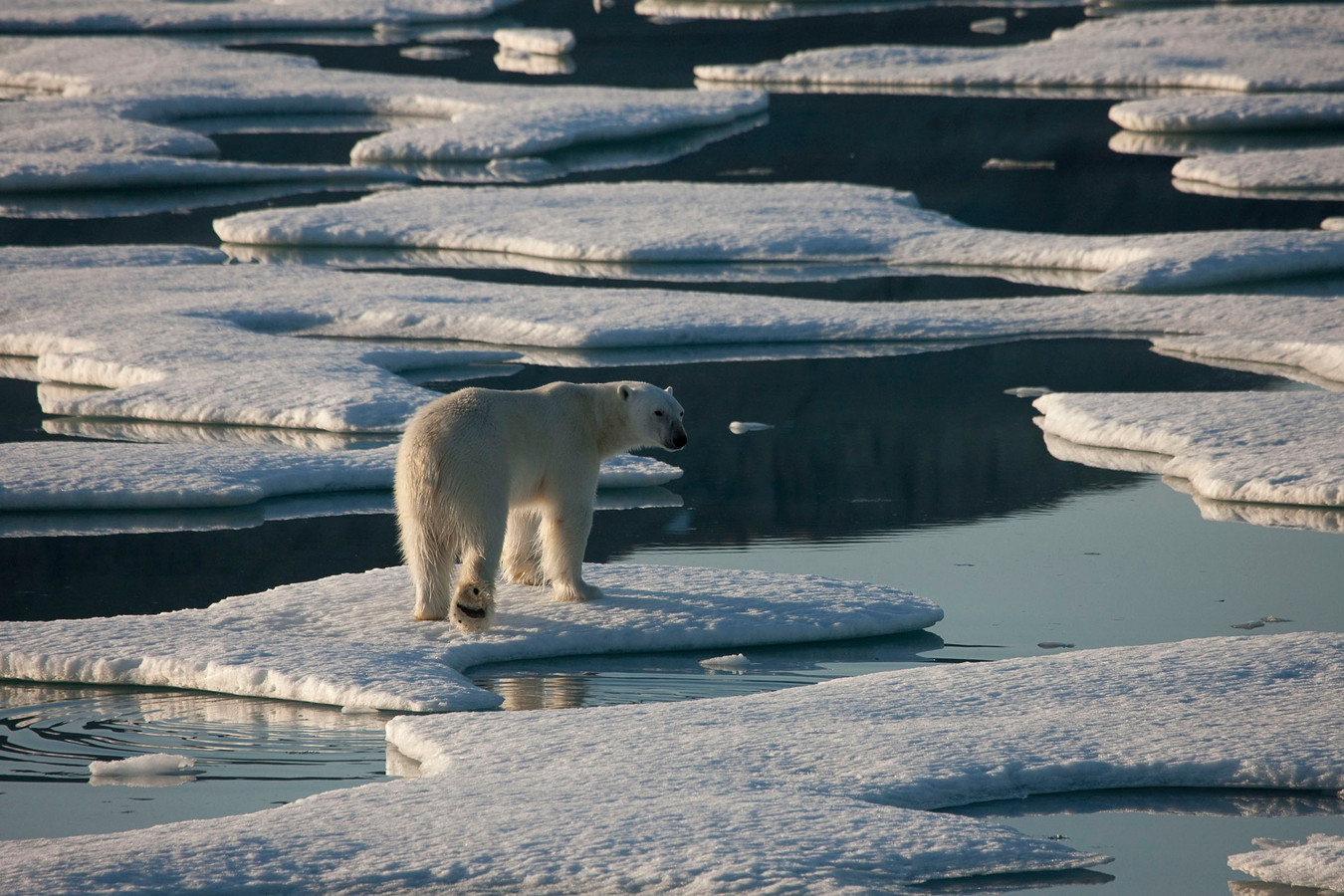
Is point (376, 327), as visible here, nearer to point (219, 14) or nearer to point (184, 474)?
point (184, 474)

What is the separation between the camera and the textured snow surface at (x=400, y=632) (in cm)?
459

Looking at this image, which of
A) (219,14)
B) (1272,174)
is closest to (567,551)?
(1272,174)

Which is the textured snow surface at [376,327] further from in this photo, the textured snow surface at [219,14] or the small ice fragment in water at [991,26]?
the small ice fragment in water at [991,26]

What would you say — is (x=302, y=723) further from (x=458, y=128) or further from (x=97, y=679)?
(x=458, y=128)

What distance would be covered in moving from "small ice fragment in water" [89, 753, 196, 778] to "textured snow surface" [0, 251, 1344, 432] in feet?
11.4

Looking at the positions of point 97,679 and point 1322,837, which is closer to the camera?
point 1322,837

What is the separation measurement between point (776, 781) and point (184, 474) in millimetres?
3597

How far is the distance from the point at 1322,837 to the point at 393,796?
79.9 inches

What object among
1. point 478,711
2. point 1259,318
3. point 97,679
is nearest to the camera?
point 478,711

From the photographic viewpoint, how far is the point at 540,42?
972 inches

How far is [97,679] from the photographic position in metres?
4.72

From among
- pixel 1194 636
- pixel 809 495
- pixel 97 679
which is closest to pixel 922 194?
pixel 809 495

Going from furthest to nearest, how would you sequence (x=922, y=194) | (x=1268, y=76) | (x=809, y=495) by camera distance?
(x=1268, y=76)
(x=922, y=194)
(x=809, y=495)

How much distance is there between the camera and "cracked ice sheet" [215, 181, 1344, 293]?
1057 cm
